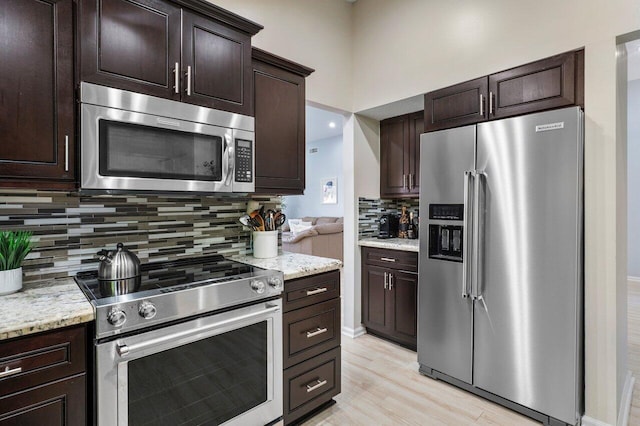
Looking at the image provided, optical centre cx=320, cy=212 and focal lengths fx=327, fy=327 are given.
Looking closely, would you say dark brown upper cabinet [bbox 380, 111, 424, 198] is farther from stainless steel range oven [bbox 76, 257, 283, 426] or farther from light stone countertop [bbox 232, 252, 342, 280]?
stainless steel range oven [bbox 76, 257, 283, 426]

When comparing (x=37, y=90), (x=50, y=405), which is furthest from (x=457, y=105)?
(x=50, y=405)

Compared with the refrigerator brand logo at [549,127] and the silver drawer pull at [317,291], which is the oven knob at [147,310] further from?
the refrigerator brand logo at [549,127]

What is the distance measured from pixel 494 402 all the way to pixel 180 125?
104 inches

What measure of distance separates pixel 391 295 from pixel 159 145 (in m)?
2.38

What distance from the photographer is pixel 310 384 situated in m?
2.03

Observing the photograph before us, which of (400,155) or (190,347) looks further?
(400,155)

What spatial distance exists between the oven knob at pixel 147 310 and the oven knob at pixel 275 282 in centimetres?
59

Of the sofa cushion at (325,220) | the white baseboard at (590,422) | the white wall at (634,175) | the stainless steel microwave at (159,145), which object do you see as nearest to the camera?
the stainless steel microwave at (159,145)

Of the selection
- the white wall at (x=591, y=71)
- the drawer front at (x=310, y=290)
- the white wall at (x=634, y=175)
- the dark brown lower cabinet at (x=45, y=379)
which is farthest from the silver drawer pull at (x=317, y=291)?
the white wall at (x=634, y=175)

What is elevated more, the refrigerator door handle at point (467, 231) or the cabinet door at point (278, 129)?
the cabinet door at point (278, 129)

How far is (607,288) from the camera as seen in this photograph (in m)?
1.92

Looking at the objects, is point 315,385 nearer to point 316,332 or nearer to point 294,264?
point 316,332

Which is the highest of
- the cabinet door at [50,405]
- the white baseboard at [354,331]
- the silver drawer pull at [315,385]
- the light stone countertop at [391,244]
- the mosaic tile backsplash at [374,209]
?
the mosaic tile backsplash at [374,209]

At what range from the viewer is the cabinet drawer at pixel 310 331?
191 centimetres
